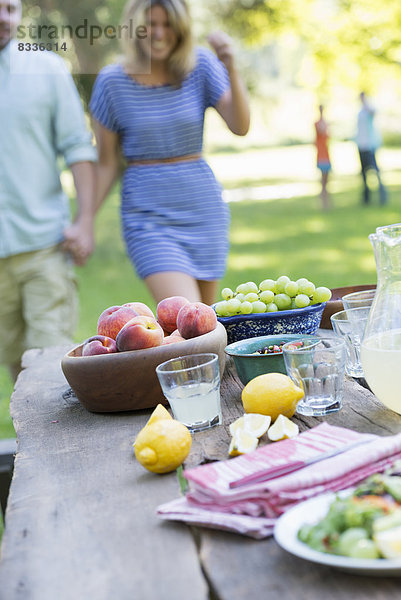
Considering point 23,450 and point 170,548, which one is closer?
point 170,548

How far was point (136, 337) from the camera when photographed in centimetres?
176

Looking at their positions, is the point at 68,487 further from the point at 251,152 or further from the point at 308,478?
the point at 251,152

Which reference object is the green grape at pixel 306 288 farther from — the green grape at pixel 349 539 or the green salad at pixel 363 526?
the green grape at pixel 349 539

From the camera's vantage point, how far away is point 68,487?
1.40m

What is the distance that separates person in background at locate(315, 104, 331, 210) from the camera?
14188 mm

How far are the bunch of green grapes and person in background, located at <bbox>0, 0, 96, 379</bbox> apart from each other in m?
1.92

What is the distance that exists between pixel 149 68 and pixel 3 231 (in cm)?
110

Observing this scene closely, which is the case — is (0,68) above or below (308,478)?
above

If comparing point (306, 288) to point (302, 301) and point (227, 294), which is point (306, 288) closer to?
point (302, 301)

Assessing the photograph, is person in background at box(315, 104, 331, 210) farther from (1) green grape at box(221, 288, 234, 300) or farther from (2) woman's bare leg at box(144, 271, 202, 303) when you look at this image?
(1) green grape at box(221, 288, 234, 300)

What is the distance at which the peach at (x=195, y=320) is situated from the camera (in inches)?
72.1

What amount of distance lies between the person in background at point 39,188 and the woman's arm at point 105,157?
13.1 inches

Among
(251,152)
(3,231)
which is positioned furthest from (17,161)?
(251,152)

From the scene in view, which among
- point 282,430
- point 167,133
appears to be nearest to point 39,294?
point 167,133
